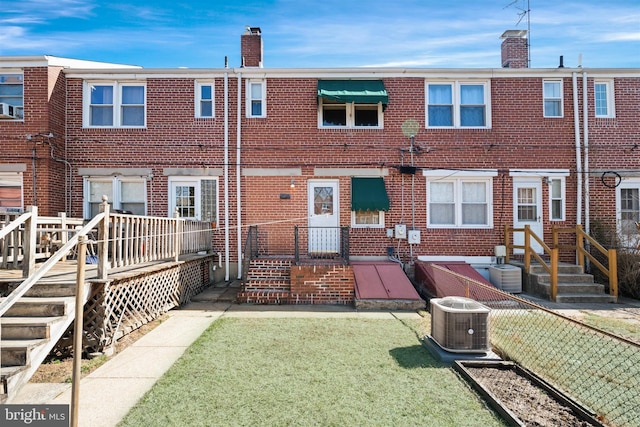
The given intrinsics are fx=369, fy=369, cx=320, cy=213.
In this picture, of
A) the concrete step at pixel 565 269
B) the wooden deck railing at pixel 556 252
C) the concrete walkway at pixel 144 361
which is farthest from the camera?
the concrete step at pixel 565 269

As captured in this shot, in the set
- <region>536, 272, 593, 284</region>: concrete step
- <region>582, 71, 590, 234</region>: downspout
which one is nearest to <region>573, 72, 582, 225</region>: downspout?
<region>582, 71, 590, 234</region>: downspout

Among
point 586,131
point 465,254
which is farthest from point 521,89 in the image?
point 465,254

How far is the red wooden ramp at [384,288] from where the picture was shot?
852 centimetres

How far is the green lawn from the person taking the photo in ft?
11.9

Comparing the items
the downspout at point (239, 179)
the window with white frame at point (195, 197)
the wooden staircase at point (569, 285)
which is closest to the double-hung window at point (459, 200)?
the wooden staircase at point (569, 285)

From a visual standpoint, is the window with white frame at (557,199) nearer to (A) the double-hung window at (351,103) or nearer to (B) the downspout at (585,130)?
(B) the downspout at (585,130)

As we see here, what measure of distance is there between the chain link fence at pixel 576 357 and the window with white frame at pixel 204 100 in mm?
9215

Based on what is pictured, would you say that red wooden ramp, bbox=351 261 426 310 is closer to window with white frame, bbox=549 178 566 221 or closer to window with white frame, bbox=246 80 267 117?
window with white frame, bbox=549 178 566 221

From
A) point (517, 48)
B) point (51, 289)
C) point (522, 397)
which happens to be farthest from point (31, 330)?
point (517, 48)

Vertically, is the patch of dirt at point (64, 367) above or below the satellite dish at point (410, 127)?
below

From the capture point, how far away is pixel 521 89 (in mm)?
11445

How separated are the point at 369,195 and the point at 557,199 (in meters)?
5.87

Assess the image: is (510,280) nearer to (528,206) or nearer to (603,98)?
(528,206)

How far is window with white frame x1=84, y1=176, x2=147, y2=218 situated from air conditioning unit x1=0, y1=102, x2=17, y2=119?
250cm
